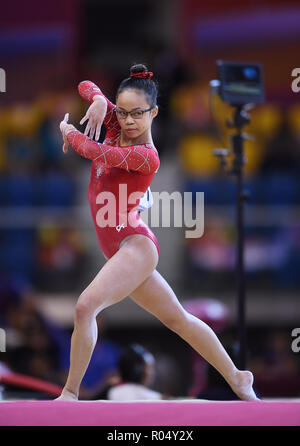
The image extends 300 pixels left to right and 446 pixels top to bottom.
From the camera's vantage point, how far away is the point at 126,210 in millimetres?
2969

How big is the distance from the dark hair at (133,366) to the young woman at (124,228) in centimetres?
81

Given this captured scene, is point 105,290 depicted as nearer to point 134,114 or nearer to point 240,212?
point 134,114

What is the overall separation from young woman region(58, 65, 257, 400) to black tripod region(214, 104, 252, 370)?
0.76 metres

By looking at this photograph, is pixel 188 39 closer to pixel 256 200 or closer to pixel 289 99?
pixel 289 99

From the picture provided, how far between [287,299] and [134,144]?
3.98m

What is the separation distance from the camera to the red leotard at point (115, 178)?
2.83m

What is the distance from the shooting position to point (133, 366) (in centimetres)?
380

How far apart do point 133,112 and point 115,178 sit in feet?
0.92

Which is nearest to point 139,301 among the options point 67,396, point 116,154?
Result: point 67,396

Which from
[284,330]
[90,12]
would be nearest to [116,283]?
[284,330]

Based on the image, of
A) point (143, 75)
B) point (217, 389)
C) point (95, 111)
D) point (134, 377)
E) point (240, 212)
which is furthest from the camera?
point (240, 212)

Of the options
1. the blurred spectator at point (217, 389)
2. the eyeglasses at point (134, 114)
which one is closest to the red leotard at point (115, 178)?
the eyeglasses at point (134, 114)

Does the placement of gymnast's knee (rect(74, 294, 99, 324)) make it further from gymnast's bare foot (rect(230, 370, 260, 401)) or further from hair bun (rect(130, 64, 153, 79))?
hair bun (rect(130, 64, 153, 79))

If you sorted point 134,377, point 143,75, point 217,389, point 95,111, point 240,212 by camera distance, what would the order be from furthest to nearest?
point 240,212
point 134,377
point 217,389
point 143,75
point 95,111
